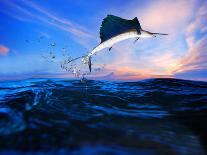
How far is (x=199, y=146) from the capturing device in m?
7.35

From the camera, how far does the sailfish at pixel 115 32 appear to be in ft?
26.7

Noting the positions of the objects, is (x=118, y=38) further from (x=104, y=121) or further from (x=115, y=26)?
(x=104, y=121)

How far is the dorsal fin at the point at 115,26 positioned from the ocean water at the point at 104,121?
2848 millimetres

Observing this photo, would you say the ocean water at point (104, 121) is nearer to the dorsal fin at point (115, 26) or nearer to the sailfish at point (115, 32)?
the sailfish at point (115, 32)

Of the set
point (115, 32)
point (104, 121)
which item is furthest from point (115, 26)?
point (104, 121)

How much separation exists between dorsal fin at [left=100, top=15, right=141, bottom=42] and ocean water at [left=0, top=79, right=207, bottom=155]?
2.85m

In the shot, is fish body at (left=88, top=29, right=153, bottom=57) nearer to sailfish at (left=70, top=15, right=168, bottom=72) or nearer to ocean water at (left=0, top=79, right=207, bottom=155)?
sailfish at (left=70, top=15, right=168, bottom=72)

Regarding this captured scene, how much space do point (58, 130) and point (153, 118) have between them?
332 centimetres

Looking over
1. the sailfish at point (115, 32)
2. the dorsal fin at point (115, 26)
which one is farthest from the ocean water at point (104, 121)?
the dorsal fin at point (115, 26)

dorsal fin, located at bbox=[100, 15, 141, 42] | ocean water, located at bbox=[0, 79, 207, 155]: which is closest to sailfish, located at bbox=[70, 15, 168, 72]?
dorsal fin, located at bbox=[100, 15, 141, 42]

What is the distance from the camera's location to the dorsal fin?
8.26m

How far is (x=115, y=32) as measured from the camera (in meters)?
8.27

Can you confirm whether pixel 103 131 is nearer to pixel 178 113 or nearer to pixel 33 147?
pixel 33 147

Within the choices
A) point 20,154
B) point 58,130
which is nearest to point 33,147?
point 20,154
